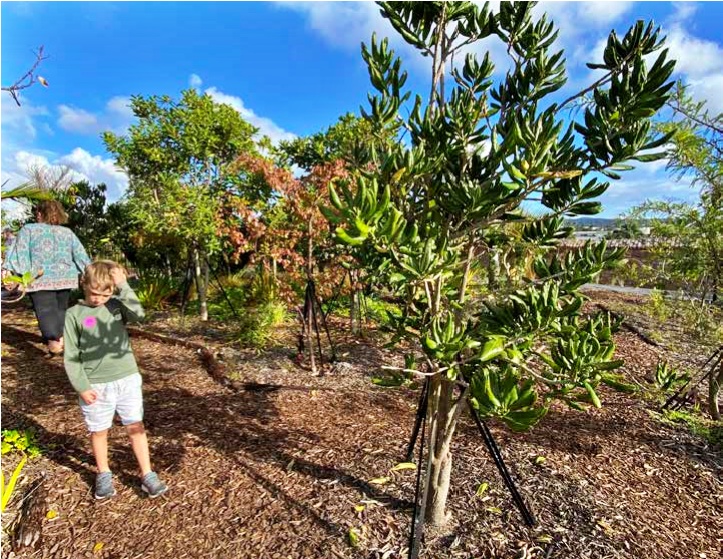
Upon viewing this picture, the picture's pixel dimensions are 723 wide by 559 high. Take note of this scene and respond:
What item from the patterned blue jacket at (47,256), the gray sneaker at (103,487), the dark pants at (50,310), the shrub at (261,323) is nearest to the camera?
the gray sneaker at (103,487)

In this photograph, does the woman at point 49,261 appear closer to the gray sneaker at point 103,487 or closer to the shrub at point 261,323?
the shrub at point 261,323

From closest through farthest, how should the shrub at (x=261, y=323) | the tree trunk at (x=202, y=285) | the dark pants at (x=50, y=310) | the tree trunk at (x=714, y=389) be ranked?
the tree trunk at (x=714, y=389) → the dark pants at (x=50, y=310) → the shrub at (x=261, y=323) → the tree trunk at (x=202, y=285)

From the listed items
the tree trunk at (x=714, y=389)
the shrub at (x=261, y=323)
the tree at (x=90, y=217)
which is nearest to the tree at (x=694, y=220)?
the tree trunk at (x=714, y=389)

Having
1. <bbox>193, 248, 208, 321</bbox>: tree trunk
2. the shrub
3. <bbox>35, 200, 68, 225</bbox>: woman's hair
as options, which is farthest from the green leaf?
<bbox>193, 248, 208, 321</bbox>: tree trunk

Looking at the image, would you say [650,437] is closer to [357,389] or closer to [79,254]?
[357,389]

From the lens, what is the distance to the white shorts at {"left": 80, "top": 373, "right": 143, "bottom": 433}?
7.92ft

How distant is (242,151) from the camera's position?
6.74m

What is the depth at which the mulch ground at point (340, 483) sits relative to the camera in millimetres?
2068

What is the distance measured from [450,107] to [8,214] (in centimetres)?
1106

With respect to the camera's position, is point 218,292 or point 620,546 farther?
point 218,292

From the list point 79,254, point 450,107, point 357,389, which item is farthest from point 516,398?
point 79,254

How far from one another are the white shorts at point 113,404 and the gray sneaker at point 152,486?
35 cm

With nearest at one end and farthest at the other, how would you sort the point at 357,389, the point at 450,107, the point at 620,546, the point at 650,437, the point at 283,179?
1. the point at 450,107
2. the point at 620,546
3. the point at 650,437
4. the point at 357,389
5. the point at 283,179

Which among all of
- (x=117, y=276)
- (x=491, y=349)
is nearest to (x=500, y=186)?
(x=491, y=349)
